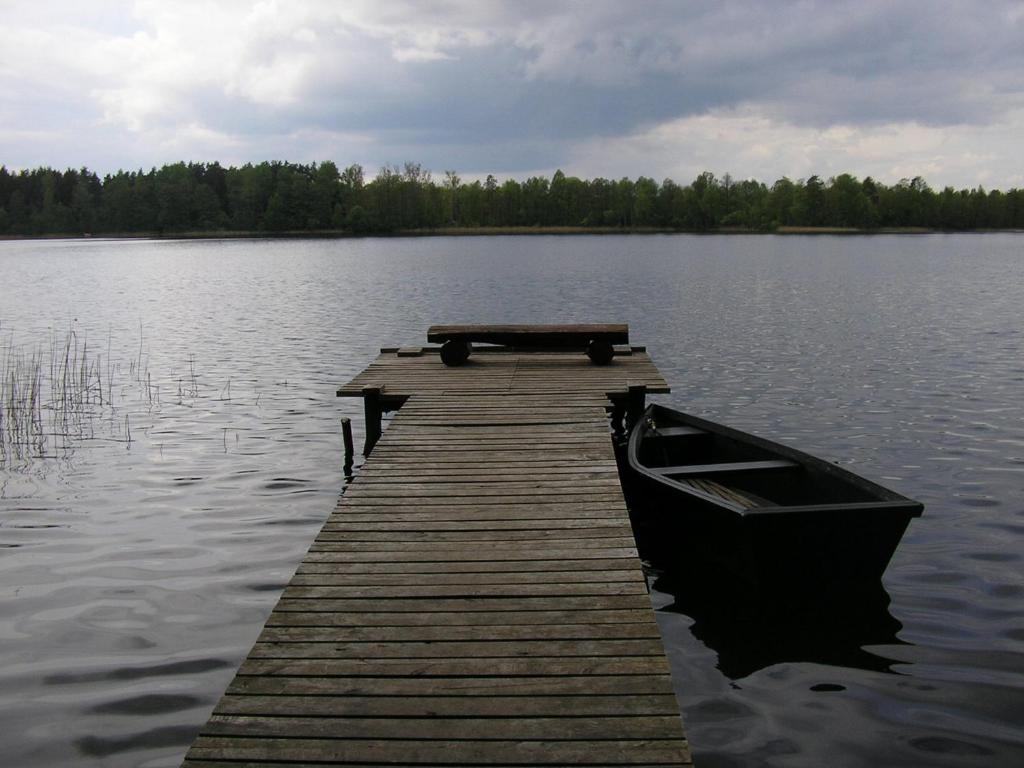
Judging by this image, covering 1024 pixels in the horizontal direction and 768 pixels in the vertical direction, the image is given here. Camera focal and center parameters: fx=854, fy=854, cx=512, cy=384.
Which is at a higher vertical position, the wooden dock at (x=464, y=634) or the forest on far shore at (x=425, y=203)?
the forest on far shore at (x=425, y=203)

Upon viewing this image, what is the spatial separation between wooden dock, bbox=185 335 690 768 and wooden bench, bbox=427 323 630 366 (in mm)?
4518

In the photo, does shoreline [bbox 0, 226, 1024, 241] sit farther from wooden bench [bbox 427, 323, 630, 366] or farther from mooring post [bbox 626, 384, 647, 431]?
mooring post [bbox 626, 384, 647, 431]

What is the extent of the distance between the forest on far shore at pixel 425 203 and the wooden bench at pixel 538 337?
132765mm

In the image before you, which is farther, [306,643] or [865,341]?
[865,341]

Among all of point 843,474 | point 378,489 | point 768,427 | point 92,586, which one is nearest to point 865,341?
point 768,427

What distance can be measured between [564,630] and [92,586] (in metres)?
4.78

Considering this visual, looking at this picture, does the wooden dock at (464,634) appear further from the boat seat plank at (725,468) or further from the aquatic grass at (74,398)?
the aquatic grass at (74,398)

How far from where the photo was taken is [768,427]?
1326cm

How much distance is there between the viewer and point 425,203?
152000 mm

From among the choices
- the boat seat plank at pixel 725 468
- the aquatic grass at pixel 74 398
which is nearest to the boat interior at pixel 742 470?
the boat seat plank at pixel 725 468

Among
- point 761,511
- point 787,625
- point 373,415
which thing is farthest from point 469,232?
Answer: point 761,511

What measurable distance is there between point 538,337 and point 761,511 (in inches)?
270

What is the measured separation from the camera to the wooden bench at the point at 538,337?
41.4 feet

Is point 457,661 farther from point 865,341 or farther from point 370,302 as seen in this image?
point 370,302
